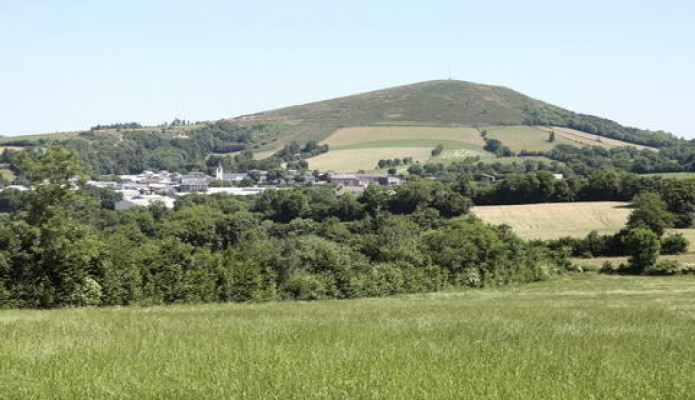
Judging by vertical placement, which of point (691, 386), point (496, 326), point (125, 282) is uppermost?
point (691, 386)

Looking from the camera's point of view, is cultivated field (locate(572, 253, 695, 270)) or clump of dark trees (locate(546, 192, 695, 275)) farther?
cultivated field (locate(572, 253, 695, 270))

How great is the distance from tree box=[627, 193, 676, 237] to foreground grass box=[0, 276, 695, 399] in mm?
88929

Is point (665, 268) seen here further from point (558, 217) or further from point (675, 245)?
point (558, 217)

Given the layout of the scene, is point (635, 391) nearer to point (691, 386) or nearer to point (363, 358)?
point (691, 386)

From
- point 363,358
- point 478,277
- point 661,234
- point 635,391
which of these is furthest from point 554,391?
point 661,234

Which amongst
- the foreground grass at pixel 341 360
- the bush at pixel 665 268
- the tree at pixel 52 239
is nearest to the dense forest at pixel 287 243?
the tree at pixel 52 239

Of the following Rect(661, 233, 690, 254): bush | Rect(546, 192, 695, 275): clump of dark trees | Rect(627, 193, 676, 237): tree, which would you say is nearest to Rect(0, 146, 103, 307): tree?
Rect(546, 192, 695, 275): clump of dark trees

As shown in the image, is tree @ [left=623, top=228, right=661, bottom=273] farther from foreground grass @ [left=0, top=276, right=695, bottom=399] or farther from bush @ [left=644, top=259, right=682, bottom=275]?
foreground grass @ [left=0, top=276, right=695, bottom=399]

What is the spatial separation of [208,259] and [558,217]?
3389 inches

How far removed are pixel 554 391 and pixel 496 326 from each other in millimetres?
6981

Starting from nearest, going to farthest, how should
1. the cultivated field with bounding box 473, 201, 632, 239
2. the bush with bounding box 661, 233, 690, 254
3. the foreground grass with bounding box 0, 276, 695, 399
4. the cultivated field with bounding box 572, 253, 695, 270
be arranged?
1. the foreground grass with bounding box 0, 276, 695, 399
2. the cultivated field with bounding box 572, 253, 695, 270
3. the bush with bounding box 661, 233, 690, 254
4. the cultivated field with bounding box 473, 201, 632, 239

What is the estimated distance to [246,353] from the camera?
10.8 metres

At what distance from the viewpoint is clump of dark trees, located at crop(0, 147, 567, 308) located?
3228 centimetres

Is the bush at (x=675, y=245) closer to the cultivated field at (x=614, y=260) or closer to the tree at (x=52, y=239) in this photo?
the cultivated field at (x=614, y=260)
